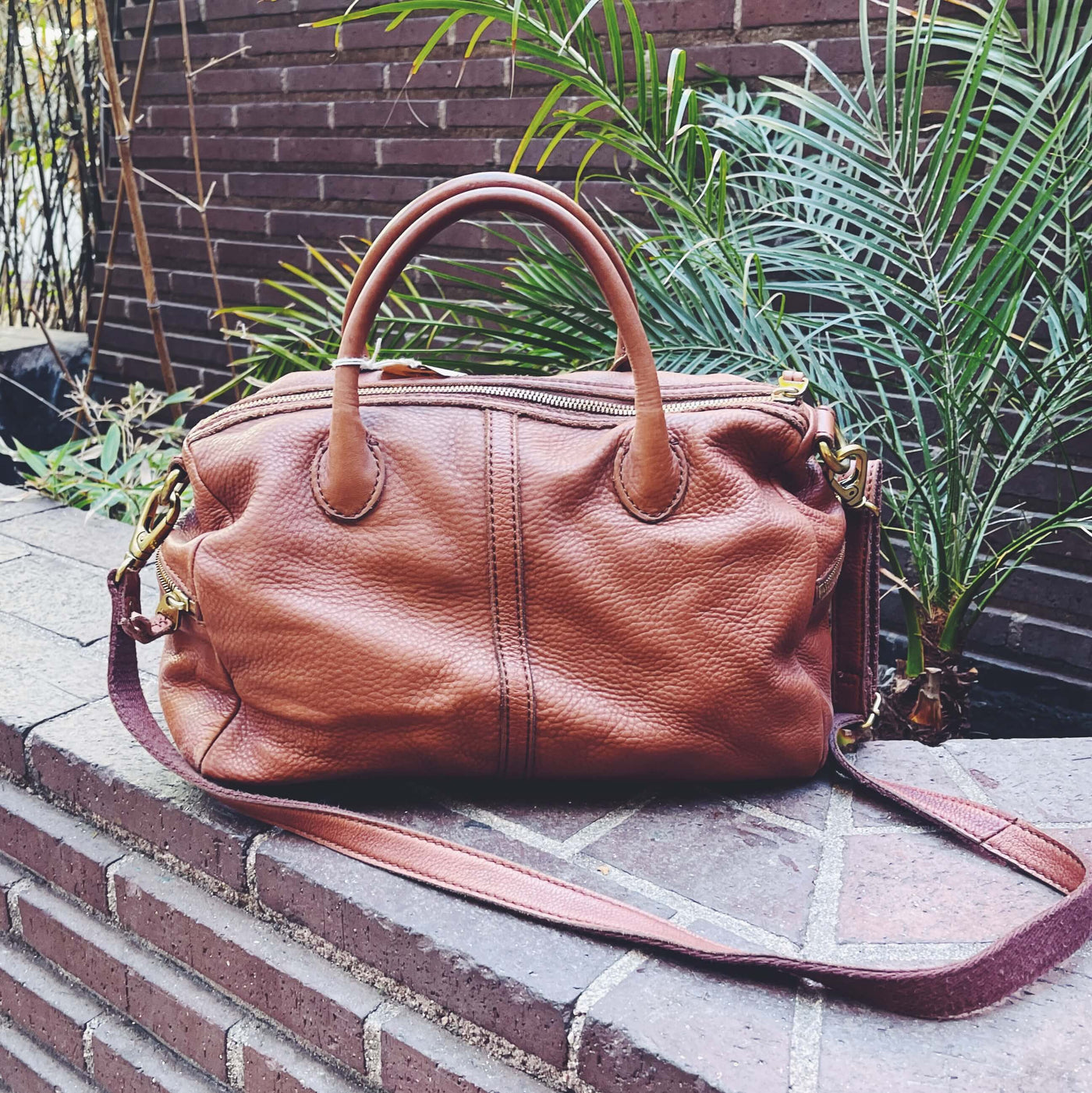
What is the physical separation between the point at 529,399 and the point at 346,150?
247 centimetres

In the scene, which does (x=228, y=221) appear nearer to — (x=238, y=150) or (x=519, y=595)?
(x=238, y=150)

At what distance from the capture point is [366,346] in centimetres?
115

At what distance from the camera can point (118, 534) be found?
7.99 ft

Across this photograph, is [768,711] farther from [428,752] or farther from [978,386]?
[978,386]

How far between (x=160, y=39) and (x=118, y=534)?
2310 mm

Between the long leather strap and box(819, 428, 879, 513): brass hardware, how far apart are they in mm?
323

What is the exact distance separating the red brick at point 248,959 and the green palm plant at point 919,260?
1083mm

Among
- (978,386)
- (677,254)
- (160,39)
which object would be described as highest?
(160,39)

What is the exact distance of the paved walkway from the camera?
2.98 feet

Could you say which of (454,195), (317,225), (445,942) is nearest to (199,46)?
(317,225)

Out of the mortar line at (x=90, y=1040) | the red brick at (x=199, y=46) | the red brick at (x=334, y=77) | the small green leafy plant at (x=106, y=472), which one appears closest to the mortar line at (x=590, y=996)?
the mortar line at (x=90, y=1040)

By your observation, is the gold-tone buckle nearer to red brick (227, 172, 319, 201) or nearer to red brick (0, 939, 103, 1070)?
red brick (0, 939, 103, 1070)

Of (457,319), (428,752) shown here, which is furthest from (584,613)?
(457,319)

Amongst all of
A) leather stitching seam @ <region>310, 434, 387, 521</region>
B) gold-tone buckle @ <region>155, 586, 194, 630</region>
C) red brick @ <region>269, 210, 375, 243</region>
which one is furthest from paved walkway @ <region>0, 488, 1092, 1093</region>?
red brick @ <region>269, 210, 375, 243</region>
